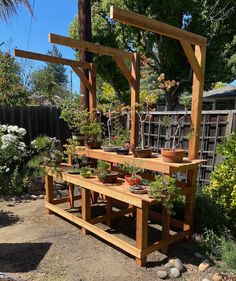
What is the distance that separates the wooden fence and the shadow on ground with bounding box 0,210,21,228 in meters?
2.19

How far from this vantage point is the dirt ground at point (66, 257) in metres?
2.75

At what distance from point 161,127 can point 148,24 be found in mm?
3057

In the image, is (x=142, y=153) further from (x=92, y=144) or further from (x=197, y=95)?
(x=92, y=144)

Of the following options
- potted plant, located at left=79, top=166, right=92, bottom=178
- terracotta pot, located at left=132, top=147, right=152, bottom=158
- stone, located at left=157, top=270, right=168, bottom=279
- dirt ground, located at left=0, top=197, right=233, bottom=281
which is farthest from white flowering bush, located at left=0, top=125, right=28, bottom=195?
stone, located at left=157, top=270, right=168, bottom=279

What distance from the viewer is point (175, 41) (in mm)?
11047

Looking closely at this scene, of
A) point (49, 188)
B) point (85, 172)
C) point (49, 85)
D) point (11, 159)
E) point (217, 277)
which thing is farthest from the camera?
point (49, 85)

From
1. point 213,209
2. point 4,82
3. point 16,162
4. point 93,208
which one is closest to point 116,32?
point 4,82

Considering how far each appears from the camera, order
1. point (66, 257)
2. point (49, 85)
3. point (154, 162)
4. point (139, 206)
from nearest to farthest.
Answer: point (139, 206), point (66, 257), point (154, 162), point (49, 85)

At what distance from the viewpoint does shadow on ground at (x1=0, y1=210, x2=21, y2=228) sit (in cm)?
397

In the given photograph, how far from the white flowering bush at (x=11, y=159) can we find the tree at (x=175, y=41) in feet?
23.4

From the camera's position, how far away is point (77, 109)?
178 inches

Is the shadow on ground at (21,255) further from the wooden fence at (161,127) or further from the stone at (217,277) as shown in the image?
the wooden fence at (161,127)

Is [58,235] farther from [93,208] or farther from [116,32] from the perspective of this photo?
[116,32]

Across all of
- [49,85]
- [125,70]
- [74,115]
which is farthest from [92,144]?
[49,85]
